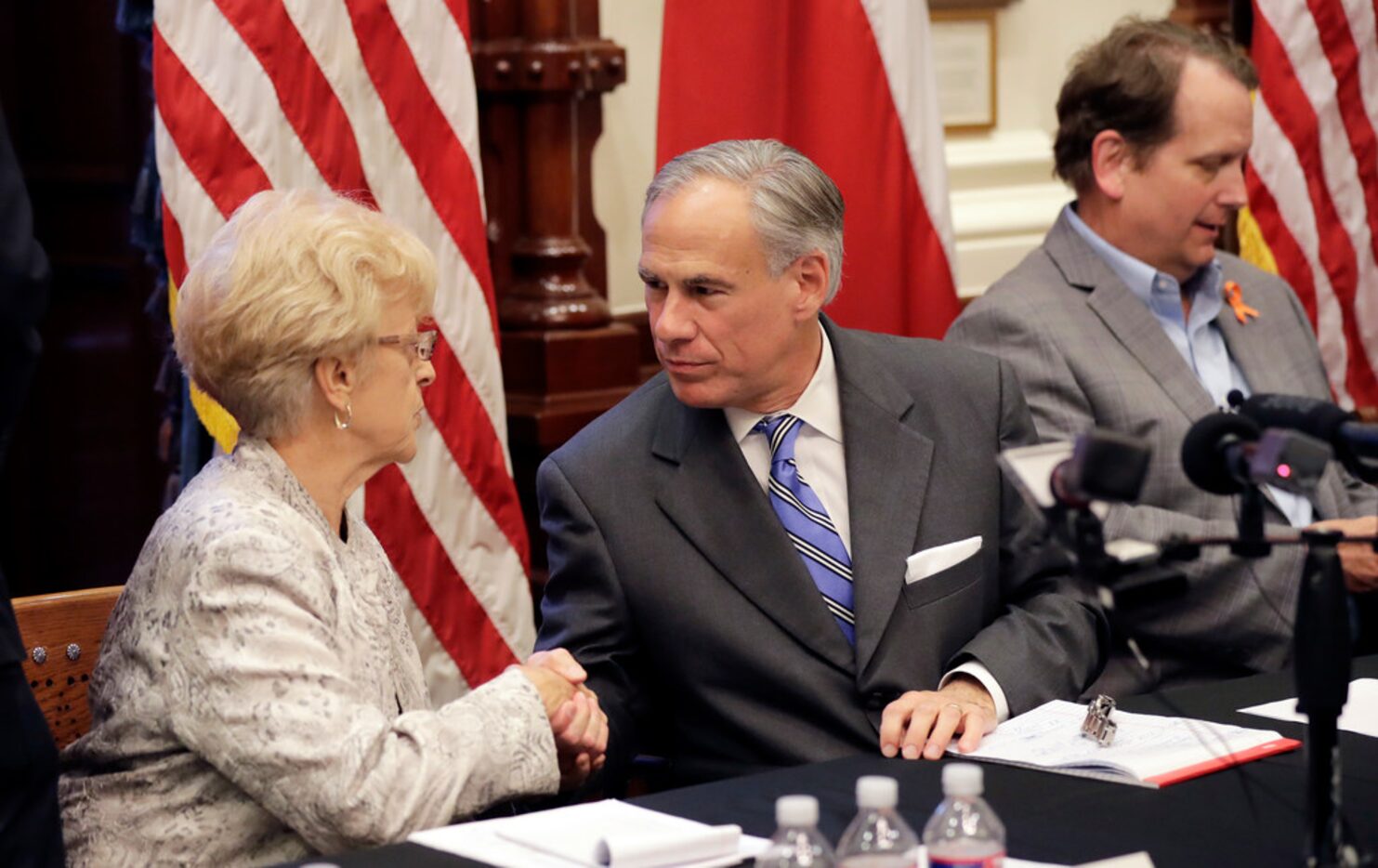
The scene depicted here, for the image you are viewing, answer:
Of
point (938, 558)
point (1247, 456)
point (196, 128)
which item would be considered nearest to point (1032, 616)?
point (938, 558)

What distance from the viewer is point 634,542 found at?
2.62 metres

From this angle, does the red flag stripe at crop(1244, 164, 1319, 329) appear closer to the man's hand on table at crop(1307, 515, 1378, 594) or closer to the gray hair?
the man's hand on table at crop(1307, 515, 1378, 594)

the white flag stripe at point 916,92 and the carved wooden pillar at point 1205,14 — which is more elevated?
the carved wooden pillar at point 1205,14

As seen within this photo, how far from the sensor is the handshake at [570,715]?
2.23 metres

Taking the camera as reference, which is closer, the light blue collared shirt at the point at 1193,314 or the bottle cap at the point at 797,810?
the bottle cap at the point at 797,810

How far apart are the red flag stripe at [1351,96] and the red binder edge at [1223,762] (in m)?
2.94

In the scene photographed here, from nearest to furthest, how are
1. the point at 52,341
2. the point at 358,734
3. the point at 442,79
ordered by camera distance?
the point at 358,734
the point at 442,79
the point at 52,341

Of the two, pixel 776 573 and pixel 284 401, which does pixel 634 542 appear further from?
pixel 284 401

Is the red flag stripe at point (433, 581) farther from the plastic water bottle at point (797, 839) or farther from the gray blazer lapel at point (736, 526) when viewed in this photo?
the plastic water bottle at point (797, 839)

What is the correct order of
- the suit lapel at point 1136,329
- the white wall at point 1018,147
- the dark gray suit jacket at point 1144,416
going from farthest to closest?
the white wall at point 1018,147
the suit lapel at point 1136,329
the dark gray suit jacket at point 1144,416

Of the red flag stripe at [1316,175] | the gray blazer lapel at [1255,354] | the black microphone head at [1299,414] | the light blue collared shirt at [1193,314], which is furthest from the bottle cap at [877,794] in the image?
the red flag stripe at [1316,175]

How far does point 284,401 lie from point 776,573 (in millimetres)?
788

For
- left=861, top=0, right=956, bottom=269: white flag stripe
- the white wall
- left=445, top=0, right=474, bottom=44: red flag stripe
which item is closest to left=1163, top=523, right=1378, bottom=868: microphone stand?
left=445, top=0, right=474, bottom=44: red flag stripe

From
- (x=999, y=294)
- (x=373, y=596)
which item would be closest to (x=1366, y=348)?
(x=999, y=294)
